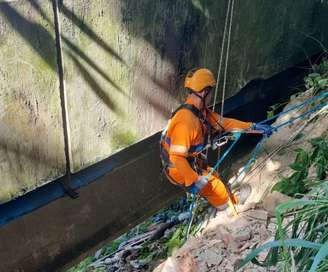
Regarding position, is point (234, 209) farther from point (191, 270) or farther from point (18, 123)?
point (18, 123)

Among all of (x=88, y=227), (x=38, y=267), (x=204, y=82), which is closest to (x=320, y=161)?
(x=204, y=82)

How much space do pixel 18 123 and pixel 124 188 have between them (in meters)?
1.65

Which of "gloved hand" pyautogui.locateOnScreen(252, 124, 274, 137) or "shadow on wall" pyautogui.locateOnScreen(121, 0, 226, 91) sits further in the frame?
"gloved hand" pyautogui.locateOnScreen(252, 124, 274, 137)

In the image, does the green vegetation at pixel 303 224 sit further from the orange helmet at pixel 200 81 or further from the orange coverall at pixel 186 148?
the orange helmet at pixel 200 81

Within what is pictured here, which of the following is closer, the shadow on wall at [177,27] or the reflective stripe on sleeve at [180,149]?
the shadow on wall at [177,27]

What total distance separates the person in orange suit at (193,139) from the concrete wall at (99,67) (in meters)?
0.39

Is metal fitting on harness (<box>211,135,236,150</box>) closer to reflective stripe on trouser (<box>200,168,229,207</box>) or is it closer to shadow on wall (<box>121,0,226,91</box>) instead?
reflective stripe on trouser (<box>200,168,229,207</box>)

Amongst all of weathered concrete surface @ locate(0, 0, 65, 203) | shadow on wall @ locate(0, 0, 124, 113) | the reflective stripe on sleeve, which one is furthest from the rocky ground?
shadow on wall @ locate(0, 0, 124, 113)

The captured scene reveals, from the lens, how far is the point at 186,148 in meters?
4.10

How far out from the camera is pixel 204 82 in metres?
4.16

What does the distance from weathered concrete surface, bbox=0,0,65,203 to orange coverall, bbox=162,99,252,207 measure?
1.07 metres

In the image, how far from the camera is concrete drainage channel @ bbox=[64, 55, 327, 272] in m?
2.84

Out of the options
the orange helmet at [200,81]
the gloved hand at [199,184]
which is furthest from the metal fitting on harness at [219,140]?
the orange helmet at [200,81]

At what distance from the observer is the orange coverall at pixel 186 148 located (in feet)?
13.4
